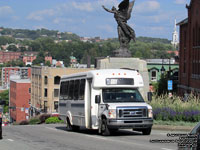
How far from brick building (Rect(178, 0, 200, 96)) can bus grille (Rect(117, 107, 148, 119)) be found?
42.9m

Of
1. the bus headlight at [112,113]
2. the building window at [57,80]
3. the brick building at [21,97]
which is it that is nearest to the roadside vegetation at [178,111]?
the bus headlight at [112,113]

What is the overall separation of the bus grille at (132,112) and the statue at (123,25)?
19.1m

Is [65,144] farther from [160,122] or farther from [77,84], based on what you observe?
[160,122]

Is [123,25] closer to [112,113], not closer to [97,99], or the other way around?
[97,99]

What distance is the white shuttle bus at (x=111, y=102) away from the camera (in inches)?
720

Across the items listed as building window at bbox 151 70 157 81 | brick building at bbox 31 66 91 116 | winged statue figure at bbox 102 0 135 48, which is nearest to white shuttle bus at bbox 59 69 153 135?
winged statue figure at bbox 102 0 135 48

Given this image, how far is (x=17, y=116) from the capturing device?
366 ft

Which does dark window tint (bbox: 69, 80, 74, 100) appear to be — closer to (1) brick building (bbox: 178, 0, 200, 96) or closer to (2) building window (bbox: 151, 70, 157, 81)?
(1) brick building (bbox: 178, 0, 200, 96)

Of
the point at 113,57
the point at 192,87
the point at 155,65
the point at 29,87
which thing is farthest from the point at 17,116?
the point at 113,57

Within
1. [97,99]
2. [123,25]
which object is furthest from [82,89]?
[123,25]

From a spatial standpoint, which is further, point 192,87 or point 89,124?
point 192,87

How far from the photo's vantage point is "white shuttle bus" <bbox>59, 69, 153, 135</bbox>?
1830cm

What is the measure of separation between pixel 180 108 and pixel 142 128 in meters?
6.09

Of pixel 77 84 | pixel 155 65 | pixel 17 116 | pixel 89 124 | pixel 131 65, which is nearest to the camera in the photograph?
pixel 89 124
